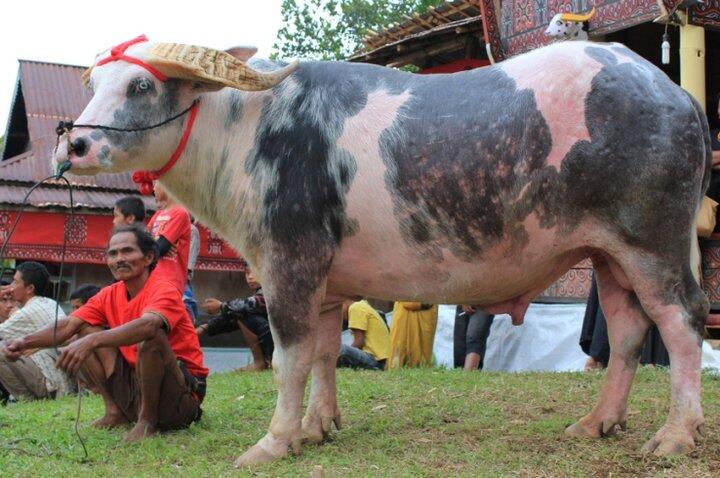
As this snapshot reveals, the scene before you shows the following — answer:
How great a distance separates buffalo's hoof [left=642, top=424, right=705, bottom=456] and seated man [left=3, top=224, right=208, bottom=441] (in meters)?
2.68

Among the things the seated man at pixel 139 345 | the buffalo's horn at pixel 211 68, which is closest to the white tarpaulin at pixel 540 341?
the seated man at pixel 139 345

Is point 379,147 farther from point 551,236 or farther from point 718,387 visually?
point 718,387

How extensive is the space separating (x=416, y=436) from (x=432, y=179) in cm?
149

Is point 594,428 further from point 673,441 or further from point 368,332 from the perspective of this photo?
point 368,332

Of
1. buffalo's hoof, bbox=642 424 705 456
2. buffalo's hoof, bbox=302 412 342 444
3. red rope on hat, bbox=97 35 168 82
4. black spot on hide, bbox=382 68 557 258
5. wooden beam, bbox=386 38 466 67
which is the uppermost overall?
wooden beam, bbox=386 38 466 67

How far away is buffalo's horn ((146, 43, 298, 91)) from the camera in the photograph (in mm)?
4844

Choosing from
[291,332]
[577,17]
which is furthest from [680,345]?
[577,17]

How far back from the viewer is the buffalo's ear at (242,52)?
5262mm

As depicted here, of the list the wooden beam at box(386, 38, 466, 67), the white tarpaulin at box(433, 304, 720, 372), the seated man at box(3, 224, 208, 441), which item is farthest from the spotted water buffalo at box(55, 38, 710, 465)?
the wooden beam at box(386, 38, 466, 67)

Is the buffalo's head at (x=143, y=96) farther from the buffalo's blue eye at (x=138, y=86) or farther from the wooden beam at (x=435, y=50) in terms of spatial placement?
the wooden beam at (x=435, y=50)

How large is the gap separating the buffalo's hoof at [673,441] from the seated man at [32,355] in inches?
232

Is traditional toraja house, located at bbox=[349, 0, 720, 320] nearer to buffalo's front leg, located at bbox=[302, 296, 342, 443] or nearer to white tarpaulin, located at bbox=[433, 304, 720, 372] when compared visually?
white tarpaulin, located at bbox=[433, 304, 720, 372]

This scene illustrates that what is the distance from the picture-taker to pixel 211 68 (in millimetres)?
4859

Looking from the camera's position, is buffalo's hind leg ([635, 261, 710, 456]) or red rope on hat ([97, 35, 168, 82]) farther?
red rope on hat ([97, 35, 168, 82])
